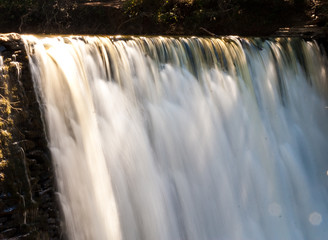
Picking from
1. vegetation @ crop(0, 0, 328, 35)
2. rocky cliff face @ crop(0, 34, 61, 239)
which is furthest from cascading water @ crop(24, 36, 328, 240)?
vegetation @ crop(0, 0, 328, 35)

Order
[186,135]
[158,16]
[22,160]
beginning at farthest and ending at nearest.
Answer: [158,16] → [186,135] → [22,160]

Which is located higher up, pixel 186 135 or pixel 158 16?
pixel 158 16

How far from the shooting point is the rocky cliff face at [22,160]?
16.0 ft

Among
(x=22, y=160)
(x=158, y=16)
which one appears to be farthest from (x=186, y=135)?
(x=158, y=16)

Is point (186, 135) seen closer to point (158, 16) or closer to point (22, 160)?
point (22, 160)

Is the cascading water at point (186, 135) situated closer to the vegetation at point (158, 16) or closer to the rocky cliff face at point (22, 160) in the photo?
the rocky cliff face at point (22, 160)

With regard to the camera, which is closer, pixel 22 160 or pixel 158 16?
pixel 22 160

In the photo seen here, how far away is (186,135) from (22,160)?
272cm

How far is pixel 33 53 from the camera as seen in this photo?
553 cm

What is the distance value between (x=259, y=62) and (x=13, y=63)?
470 cm

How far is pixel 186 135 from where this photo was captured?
7109mm

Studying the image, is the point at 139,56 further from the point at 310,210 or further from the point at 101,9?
the point at 101,9

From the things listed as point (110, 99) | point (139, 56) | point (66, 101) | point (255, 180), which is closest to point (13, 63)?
point (66, 101)

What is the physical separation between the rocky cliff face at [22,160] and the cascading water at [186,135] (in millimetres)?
142
